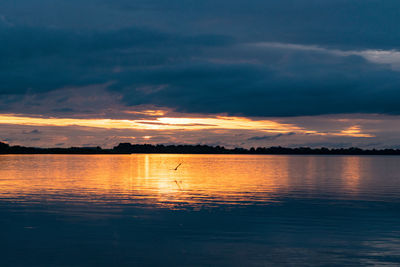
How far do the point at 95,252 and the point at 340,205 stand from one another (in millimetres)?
26527

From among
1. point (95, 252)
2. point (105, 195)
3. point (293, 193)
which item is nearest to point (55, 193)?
point (105, 195)

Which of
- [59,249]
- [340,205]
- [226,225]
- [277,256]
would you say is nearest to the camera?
[277,256]

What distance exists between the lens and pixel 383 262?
20.8 meters

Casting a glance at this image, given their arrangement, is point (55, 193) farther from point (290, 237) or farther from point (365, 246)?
point (365, 246)

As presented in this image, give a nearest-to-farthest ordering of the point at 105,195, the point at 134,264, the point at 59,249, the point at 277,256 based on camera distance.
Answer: the point at 134,264
the point at 277,256
the point at 59,249
the point at 105,195

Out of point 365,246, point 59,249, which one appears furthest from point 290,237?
point 59,249

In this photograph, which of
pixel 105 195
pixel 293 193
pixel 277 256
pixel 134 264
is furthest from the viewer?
pixel 293 193

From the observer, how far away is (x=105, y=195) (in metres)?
49.8

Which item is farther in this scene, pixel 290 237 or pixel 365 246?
pixel 290 237

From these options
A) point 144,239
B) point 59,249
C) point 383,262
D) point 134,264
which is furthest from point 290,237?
point 59,249

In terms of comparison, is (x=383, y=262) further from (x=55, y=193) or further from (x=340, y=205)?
(x=55, y=193)

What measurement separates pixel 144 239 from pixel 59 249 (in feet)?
15.4

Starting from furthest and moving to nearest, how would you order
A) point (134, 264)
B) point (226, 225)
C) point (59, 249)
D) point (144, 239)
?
point (226, 225) < point (144, 239) < point (59, 249) < point (134, 264)

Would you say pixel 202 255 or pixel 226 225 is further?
pixel 226 225
